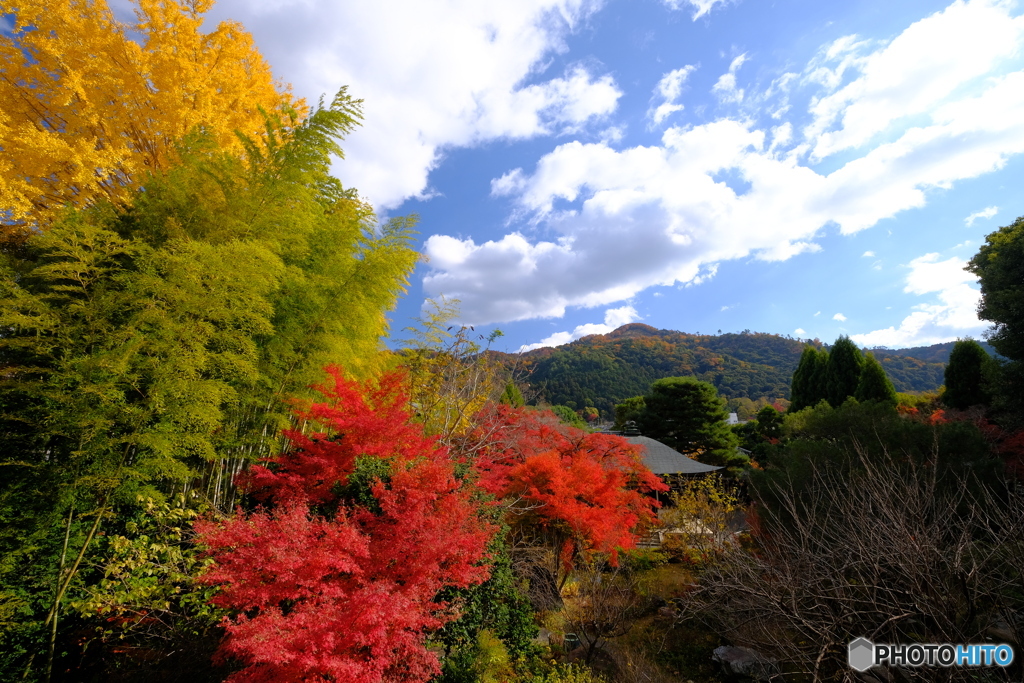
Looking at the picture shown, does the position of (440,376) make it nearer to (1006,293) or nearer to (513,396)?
(513,396)

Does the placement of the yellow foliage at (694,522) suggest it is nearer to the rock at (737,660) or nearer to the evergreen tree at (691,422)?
the rock at (737,660)

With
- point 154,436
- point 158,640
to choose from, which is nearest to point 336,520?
point 154,436

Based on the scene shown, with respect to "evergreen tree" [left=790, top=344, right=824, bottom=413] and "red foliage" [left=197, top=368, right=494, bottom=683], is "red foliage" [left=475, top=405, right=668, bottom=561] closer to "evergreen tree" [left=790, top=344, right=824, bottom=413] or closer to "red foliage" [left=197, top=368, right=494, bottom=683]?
"red foliage" [left=197, top=368, right=494, bottom=683]

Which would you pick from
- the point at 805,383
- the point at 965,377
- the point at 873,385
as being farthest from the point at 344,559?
the point at 805,383

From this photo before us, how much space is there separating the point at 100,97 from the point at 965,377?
23963 millimetres

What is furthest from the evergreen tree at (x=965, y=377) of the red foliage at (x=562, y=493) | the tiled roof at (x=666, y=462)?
the red foliage at (x=562, y=493)

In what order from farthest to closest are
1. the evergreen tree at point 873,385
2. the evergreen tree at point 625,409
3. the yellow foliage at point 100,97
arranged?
the evergreen tree at point 625,409 → the evergreen tree at point 873,385 → the yellow foliage at point 100,97

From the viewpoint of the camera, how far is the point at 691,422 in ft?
68.9

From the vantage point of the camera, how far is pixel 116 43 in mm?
6191

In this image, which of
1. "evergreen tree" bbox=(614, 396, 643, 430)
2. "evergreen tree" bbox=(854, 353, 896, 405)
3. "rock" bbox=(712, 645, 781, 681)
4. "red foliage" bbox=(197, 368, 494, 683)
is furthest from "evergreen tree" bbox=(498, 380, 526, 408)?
"evergreen tree" bbox=(854, 353, 896, 405)

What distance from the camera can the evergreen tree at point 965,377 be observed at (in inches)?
579

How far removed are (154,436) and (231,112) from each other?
589 centimetres

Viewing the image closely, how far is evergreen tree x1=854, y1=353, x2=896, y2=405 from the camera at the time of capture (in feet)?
59.7

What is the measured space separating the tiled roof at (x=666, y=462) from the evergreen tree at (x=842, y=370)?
9.11 m
